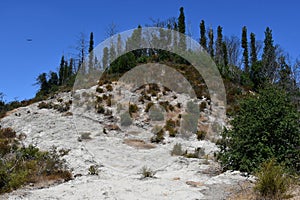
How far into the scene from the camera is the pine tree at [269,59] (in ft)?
96.9

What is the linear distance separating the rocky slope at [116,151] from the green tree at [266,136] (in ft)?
1.90

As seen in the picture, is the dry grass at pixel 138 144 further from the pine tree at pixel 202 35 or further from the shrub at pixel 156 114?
the pine tree at pixel 202 35

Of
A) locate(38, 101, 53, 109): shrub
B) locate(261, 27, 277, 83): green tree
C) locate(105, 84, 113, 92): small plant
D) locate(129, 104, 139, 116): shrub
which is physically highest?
locate(261, 27, 277, 83): green tree

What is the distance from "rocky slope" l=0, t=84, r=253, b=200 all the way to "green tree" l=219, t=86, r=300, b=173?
1.90 ft

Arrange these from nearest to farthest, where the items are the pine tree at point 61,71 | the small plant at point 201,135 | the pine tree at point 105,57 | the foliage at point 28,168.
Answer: the foliage at point 28,168, the small plant at point 201,135, the pine tree at point 105,57, the pine tree at point 61,71

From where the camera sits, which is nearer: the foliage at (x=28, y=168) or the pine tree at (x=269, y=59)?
the foliage at (x=28, y=168)

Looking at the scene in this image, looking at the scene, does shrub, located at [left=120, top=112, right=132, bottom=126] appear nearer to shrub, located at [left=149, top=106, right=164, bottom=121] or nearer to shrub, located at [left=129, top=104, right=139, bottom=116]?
shrub, located at [left=129, top=104, right=139, bottom=116]

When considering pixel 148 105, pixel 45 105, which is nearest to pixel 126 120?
pixel 148 105

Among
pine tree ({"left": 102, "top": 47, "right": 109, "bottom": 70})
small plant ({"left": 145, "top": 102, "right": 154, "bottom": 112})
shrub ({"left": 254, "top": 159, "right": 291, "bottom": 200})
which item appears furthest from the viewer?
pine tree ({"left": 102, "top": 47, "right": 109, "bottom": 70})

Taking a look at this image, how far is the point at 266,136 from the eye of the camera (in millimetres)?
9523

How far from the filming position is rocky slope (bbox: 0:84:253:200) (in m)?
7.92

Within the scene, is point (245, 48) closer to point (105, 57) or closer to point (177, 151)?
point (105, 57)

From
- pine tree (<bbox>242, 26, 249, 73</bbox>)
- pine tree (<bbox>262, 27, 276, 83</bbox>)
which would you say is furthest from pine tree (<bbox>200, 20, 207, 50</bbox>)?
pine tree (<bbox>262, 27, 276, 83</bbox>)

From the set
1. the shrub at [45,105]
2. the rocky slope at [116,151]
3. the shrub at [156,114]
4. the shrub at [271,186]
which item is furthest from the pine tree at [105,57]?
the shrub at [271,186]
